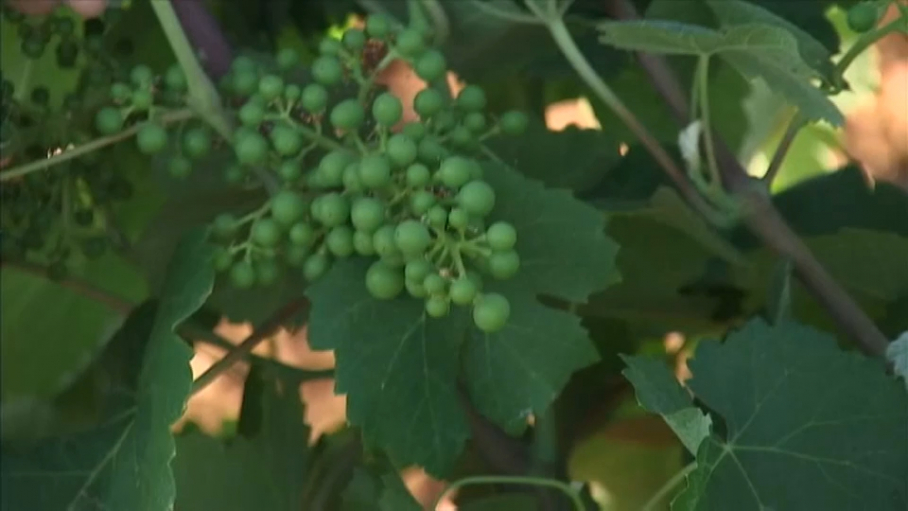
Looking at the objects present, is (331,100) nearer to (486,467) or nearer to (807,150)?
(486,467)

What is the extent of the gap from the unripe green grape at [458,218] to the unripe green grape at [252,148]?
9 centimetres

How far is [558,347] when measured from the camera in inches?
18.9

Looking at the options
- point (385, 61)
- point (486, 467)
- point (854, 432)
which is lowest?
point (486, 467)

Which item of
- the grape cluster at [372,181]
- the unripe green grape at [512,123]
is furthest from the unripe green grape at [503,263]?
the unripe green grape at [512,123]

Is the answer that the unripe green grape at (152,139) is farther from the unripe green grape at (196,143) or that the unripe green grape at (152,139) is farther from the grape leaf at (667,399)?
the grape leaf at (667,399)

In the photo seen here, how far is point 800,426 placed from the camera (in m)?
0.44

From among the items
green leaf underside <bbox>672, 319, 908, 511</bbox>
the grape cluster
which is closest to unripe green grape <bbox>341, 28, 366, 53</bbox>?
→ the grape cluster

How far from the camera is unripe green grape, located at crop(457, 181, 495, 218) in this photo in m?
0.41

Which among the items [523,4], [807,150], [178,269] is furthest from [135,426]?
[807,150]

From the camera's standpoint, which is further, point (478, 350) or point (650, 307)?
point (650, 307)

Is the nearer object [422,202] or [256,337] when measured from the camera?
[422,202]

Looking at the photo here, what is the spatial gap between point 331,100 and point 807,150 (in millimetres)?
596

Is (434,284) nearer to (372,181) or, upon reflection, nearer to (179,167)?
(372,181)

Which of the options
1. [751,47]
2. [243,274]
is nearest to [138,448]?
[243,274]
